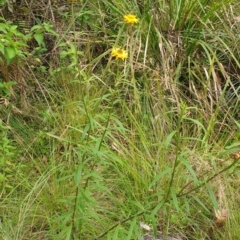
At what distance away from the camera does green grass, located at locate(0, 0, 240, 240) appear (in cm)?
217

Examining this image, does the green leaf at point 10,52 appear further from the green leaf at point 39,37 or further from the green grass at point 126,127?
the green leaf at point 39,37

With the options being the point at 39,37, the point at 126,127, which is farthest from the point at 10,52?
the point at 126,127

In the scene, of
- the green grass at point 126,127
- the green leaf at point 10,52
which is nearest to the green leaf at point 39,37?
the green grass at point 126,127

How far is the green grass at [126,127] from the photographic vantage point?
2170 millimetres

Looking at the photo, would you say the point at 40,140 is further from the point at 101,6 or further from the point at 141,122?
the point at 101,6

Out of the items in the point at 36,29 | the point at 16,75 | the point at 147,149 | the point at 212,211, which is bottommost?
the point at 212,211

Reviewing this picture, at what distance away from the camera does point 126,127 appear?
2.94 metres

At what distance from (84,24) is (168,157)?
131 centimetres

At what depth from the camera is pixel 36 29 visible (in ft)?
10.6

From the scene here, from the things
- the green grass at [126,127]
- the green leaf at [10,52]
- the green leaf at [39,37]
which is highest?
the green leaf at [10,52]

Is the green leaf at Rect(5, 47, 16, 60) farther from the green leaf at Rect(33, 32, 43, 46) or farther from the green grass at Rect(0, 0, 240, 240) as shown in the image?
the green leaf at Rect(33, 32, 43, 46)

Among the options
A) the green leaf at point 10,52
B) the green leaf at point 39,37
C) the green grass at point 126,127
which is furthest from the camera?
the green leaf at point 39,37

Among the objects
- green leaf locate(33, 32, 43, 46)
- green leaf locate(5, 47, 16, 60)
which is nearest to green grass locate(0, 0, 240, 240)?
green leaf locate(33, 32, 43, 46)

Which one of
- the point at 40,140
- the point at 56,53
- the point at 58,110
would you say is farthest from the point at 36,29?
the point at 40,140
